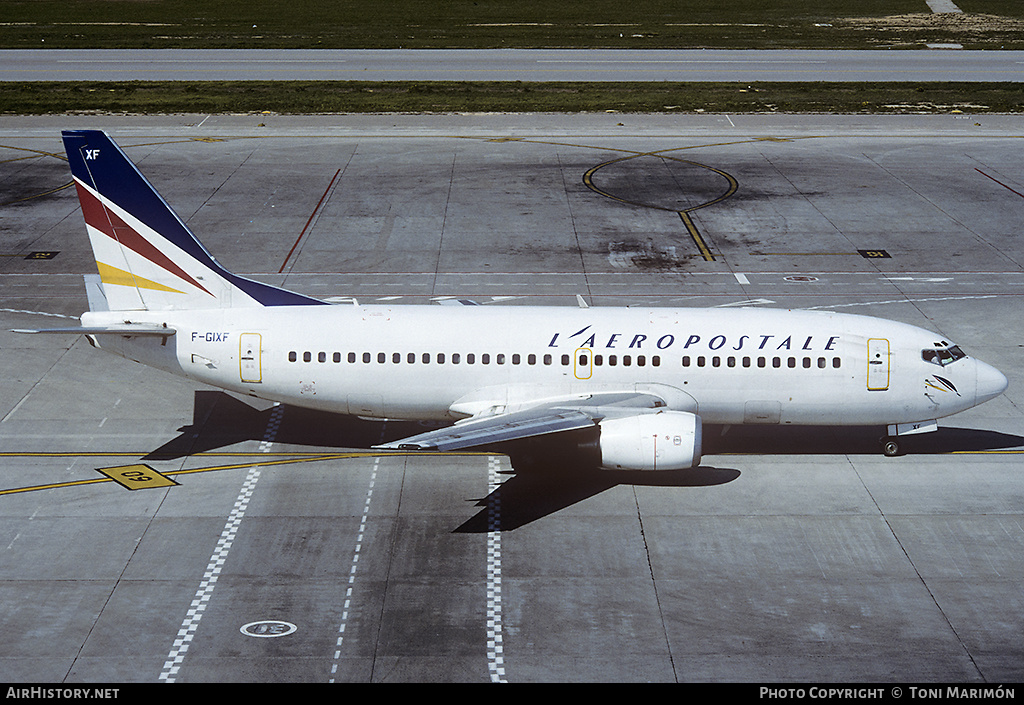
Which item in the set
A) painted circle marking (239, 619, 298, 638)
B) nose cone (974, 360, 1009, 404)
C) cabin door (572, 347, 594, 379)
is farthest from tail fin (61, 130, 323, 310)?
nose cone (974, 360, 1009, 404)

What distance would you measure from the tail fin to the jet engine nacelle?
39.4ft

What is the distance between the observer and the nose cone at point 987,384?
32.8 m

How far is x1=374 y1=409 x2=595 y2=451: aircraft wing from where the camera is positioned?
27984mm

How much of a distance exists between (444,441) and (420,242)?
88.2 ft

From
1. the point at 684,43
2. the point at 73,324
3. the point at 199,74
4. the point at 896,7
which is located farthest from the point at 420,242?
the point at 896,7

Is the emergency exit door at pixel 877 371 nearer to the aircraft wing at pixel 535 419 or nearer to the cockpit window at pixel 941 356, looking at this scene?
the cockpit window at pixel 941 356

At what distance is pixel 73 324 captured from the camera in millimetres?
42719

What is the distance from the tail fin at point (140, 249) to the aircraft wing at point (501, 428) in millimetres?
8370

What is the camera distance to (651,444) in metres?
29.5

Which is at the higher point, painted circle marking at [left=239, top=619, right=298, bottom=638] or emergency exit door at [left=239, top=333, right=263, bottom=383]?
emergency exit door at [left=239, top=333, right=263, bottom=383]

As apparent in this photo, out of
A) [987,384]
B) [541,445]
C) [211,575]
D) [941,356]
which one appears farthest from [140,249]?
[987,384]

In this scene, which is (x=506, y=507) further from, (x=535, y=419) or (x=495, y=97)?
(x=495, y=97)

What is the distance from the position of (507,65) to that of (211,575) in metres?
75.4

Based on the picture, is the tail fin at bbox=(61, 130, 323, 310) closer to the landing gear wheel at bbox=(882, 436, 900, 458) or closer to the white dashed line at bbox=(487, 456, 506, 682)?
the white dashed line at bbox=(487, 456, 506, 682)
